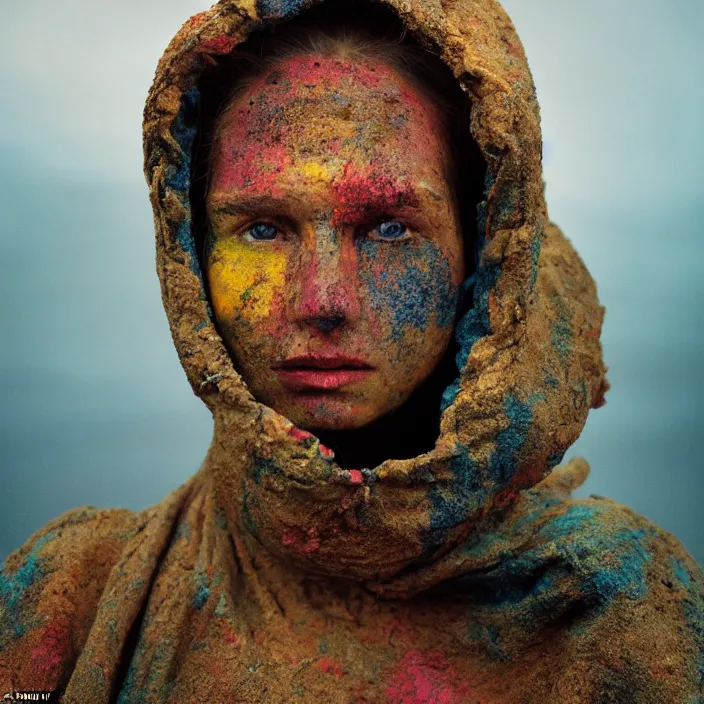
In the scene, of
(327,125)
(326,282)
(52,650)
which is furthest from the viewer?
(52,650)

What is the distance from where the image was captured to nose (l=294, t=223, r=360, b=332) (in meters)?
2.17

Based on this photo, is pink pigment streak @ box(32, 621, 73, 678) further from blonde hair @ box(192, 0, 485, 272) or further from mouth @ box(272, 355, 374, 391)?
blonde hair @ box(192, 0, 485, 272)

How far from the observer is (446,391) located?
2.25 metres

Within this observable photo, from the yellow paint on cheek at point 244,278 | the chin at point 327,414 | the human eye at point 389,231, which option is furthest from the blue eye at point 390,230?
the chin at point 327,414

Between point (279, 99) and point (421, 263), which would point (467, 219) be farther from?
point (279, 99)

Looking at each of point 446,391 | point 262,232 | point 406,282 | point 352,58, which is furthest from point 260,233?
point 446,391

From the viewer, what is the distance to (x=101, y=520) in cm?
270

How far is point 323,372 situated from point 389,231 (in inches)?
14.7

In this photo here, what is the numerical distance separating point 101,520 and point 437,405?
1.00 metres

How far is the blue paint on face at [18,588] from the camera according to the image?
7.95 feet

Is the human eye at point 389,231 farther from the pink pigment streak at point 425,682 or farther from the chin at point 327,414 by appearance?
the pink pigment streak at point 425,682

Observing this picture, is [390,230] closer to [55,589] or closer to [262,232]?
[262,232]

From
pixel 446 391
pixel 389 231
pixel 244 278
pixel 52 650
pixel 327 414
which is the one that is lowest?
pixel 52 650

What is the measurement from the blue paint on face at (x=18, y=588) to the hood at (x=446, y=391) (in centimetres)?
54
